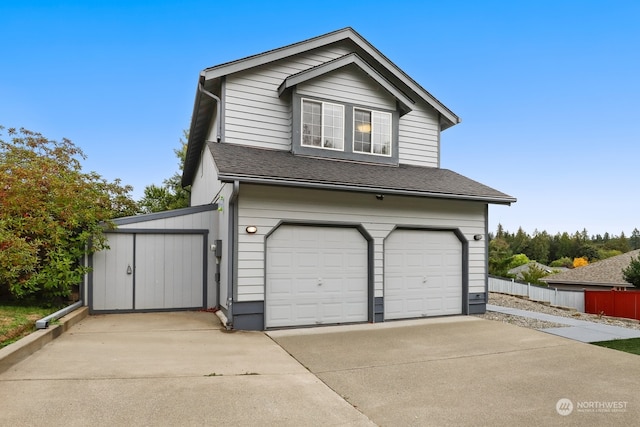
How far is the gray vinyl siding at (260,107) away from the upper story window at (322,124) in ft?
1.56

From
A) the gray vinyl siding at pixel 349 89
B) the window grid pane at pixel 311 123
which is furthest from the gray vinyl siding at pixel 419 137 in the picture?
the window grid pane at pixel 311 123

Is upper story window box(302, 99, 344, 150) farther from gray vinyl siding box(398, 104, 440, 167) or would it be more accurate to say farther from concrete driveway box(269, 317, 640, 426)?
concrete driveway box(269, 317, 640, 426)

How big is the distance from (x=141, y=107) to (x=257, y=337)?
66.2 ft

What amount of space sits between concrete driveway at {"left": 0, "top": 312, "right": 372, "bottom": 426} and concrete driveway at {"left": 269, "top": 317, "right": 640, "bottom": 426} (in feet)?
1.58

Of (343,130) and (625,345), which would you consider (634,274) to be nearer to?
(625,345)

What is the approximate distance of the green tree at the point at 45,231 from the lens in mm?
7352

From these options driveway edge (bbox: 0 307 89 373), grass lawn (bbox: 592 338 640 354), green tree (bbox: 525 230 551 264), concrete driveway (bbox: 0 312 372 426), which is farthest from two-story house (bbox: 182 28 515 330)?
green tree (bbox: 525 230 551 264)

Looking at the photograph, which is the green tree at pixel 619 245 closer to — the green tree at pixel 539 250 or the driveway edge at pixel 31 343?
the green tree at pixel 539 250

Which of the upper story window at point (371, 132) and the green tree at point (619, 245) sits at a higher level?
the upper story window at point (371, 132)

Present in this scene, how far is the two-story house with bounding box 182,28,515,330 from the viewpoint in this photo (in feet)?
25.4

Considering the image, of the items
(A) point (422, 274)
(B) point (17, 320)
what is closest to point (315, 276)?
(A) point (422, 274)

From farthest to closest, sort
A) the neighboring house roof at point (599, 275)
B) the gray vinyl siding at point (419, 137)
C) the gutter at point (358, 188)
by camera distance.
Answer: the neighboring house roof at point (599, 275) → the gray vinyl siding at point (419, 137) → the gutter at point (358, 188)

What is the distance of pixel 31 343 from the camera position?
17.7 feet

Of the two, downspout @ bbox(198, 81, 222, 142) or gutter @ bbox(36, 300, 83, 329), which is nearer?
gutter @ bbox(36, 300, 83, 329)
